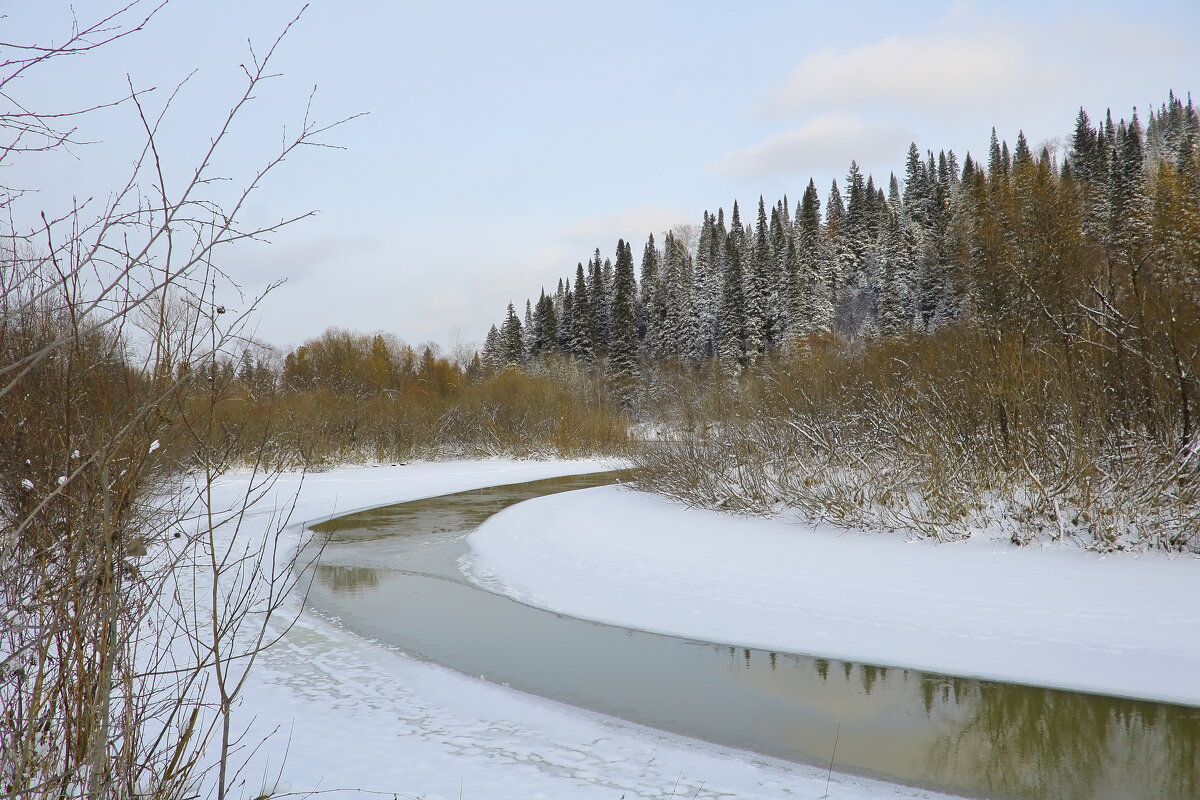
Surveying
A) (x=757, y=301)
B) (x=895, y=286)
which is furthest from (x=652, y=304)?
(x=895, y=286)

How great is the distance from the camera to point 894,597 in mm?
8648

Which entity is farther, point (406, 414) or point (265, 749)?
point (406, 414)

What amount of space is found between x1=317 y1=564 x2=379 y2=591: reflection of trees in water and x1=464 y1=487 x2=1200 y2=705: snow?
5.01 feet

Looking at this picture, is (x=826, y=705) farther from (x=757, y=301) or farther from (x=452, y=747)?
(x=757, y=301)

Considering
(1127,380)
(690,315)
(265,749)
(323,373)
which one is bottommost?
(265,749)

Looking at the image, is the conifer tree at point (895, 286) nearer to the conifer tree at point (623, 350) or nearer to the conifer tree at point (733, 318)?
the conifer tree at point (733, 318)

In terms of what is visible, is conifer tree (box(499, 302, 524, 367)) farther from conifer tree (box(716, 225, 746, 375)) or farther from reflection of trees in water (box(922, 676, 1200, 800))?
reflection of trees in water (box(922, 676, 1200, 800))

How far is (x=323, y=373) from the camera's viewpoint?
167 ft

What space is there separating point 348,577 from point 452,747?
21.7 feet

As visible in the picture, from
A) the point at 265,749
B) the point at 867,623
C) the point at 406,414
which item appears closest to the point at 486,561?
the point at 867,623

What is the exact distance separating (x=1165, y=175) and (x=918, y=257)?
46.9ft

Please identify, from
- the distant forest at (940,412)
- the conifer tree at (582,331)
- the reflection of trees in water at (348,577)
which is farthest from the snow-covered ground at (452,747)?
the conifer tree at (582,331)

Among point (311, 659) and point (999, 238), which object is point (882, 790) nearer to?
point (311, 659)

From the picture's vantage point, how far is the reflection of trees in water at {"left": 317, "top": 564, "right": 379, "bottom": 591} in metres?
10.3
